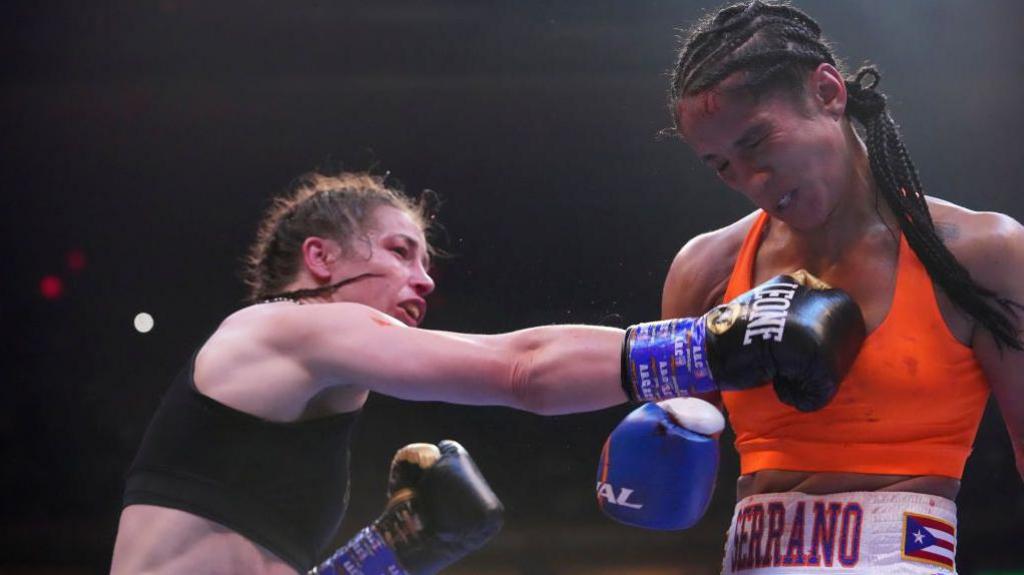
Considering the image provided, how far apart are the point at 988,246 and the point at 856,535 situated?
1.70 feet

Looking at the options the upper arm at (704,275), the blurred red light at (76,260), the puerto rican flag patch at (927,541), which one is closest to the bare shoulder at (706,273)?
the upper arm at (704,275)

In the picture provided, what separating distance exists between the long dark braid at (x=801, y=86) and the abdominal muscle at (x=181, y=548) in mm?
1114

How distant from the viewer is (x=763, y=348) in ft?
4.84

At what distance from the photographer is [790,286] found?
1.54 meters

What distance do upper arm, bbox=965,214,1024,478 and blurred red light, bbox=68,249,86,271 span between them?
192 inches

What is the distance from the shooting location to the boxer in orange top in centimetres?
157

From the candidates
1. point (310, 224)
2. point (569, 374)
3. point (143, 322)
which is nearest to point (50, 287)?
point (143, 322)

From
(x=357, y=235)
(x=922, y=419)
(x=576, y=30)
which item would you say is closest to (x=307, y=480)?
(x=357, y=235)

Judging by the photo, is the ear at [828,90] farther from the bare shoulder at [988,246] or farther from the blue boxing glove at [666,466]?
the blue boxing glove at [666,466]

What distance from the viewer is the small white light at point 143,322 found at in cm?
554

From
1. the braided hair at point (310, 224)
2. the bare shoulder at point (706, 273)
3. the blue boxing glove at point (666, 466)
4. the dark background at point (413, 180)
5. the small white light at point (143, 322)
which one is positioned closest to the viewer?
the blue boxing glove at point (666, 466)

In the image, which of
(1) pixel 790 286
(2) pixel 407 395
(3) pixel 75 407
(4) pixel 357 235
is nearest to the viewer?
(1) pixel 790 286

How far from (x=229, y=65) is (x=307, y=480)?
11.6 ft

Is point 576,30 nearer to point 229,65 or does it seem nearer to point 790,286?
point 229,65
